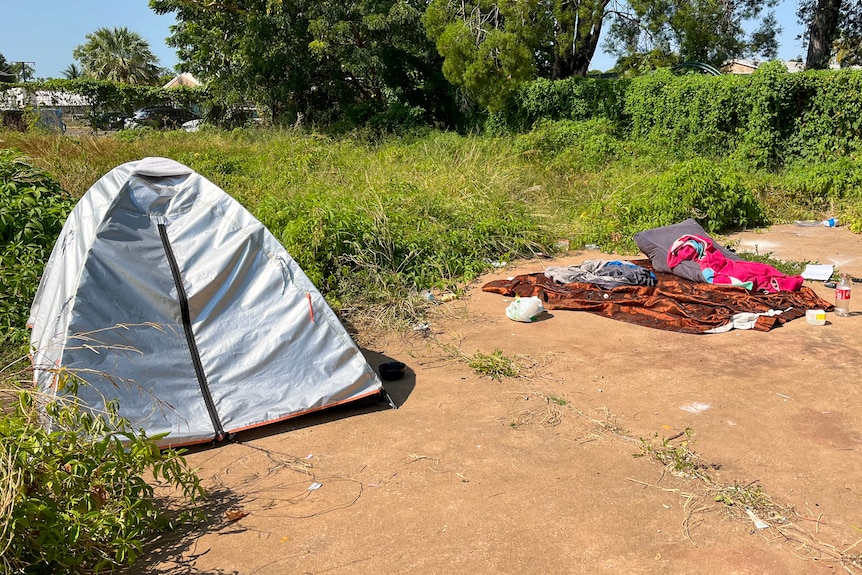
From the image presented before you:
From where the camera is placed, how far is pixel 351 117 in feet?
62.7

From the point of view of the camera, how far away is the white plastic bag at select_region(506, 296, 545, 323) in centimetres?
640

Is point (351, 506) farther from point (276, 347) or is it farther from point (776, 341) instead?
point (776, 341)

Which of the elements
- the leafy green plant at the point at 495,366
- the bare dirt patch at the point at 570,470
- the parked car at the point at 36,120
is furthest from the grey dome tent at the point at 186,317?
the parked car at the point at 36,120

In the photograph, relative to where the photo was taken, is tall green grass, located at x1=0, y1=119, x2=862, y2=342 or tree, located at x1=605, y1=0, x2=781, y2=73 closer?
tall green grass, located at x1=0, y1=119, x2=862, y2=342

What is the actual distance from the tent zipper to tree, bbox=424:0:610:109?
12.0 m

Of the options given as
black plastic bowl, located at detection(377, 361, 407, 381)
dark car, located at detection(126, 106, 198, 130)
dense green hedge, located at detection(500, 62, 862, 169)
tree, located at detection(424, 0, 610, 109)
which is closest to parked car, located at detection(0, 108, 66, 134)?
dark car, located at detection(126, 106, 198, 130)

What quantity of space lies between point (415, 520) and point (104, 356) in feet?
6.81

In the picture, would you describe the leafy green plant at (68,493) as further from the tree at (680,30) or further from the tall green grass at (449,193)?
the tree at (680,30)

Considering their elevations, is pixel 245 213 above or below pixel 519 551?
above

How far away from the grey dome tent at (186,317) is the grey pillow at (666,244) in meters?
3.97

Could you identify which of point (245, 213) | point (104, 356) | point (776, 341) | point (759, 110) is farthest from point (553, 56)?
point (104, 356)

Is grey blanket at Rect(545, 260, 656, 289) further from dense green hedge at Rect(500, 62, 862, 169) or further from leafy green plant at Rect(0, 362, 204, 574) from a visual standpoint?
dense green hedge at Rect(500, 62, 862, 169)

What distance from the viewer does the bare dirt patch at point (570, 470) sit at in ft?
10.3

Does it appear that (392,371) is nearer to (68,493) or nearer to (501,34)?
(68,493)
